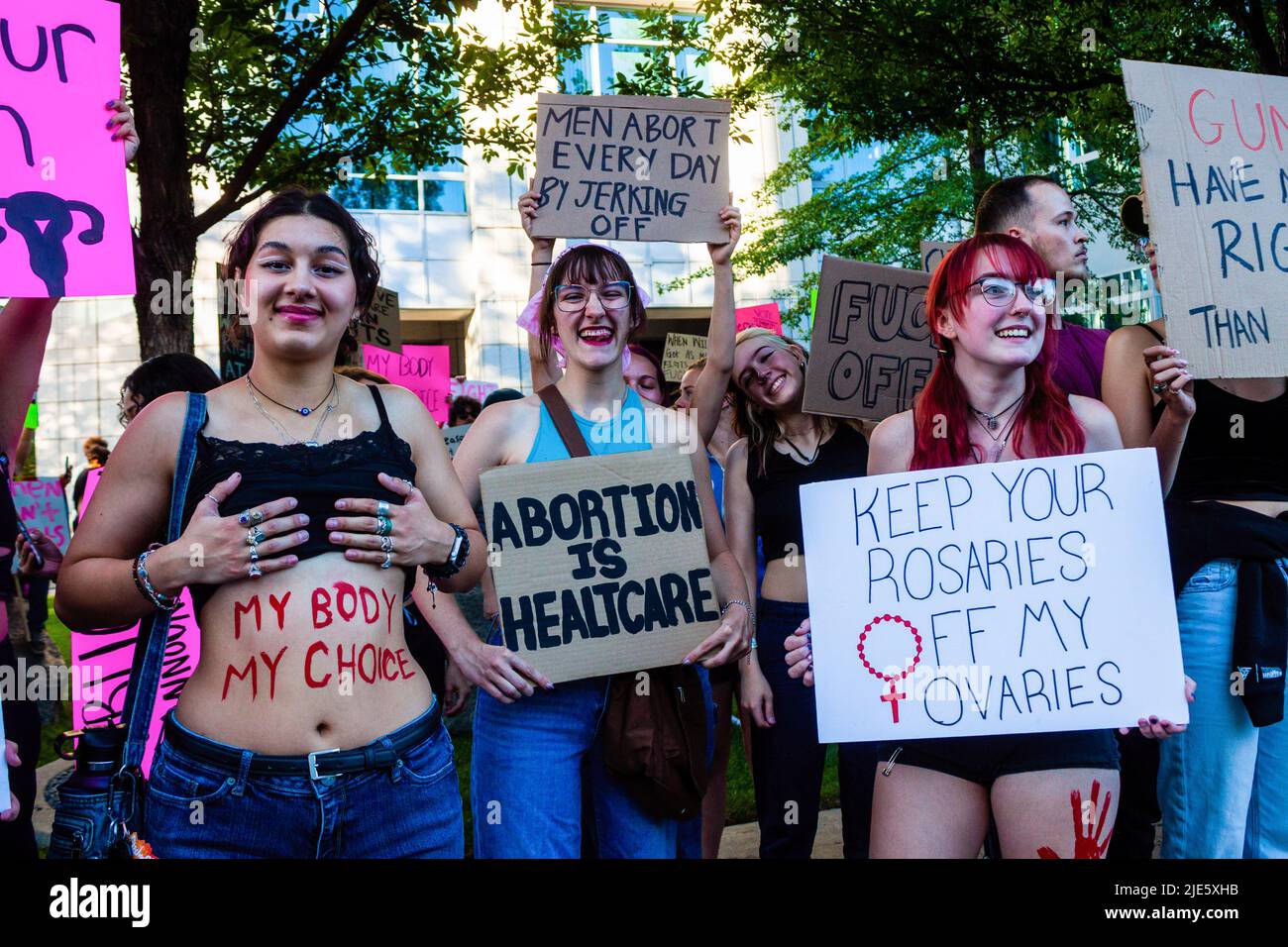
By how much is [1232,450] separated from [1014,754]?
3.64 feet

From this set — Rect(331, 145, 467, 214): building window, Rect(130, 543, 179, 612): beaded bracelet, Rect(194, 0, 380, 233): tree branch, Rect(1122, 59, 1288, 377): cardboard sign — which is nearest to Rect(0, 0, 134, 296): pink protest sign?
Rect(130, 543, 179, 612): beaded bracelet

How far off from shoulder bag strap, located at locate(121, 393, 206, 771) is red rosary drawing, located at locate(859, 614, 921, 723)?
1.48 m

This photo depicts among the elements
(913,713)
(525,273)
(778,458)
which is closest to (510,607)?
(913,713)

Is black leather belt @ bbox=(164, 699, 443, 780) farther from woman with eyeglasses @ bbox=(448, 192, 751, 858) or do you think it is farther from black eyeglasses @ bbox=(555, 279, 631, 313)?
black eyeglasses @ bbox=(555, 279, 631, 313)

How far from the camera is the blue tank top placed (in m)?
3.02

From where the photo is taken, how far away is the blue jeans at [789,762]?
3551 mm

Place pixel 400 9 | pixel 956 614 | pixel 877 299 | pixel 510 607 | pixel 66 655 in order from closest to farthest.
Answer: pixel 956 614 < pixel 510 607 < pixel 877 299 < pixel 400 9 < pixel 66 655

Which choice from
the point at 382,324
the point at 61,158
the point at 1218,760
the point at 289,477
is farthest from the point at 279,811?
the point at 382,324

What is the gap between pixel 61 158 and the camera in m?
2.46

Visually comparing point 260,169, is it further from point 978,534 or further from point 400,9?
point 978,534

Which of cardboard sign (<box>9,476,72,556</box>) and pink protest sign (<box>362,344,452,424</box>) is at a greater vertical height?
pink protest sign (<box>362,344,452,424</box>)

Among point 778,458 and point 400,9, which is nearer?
point 778,458
